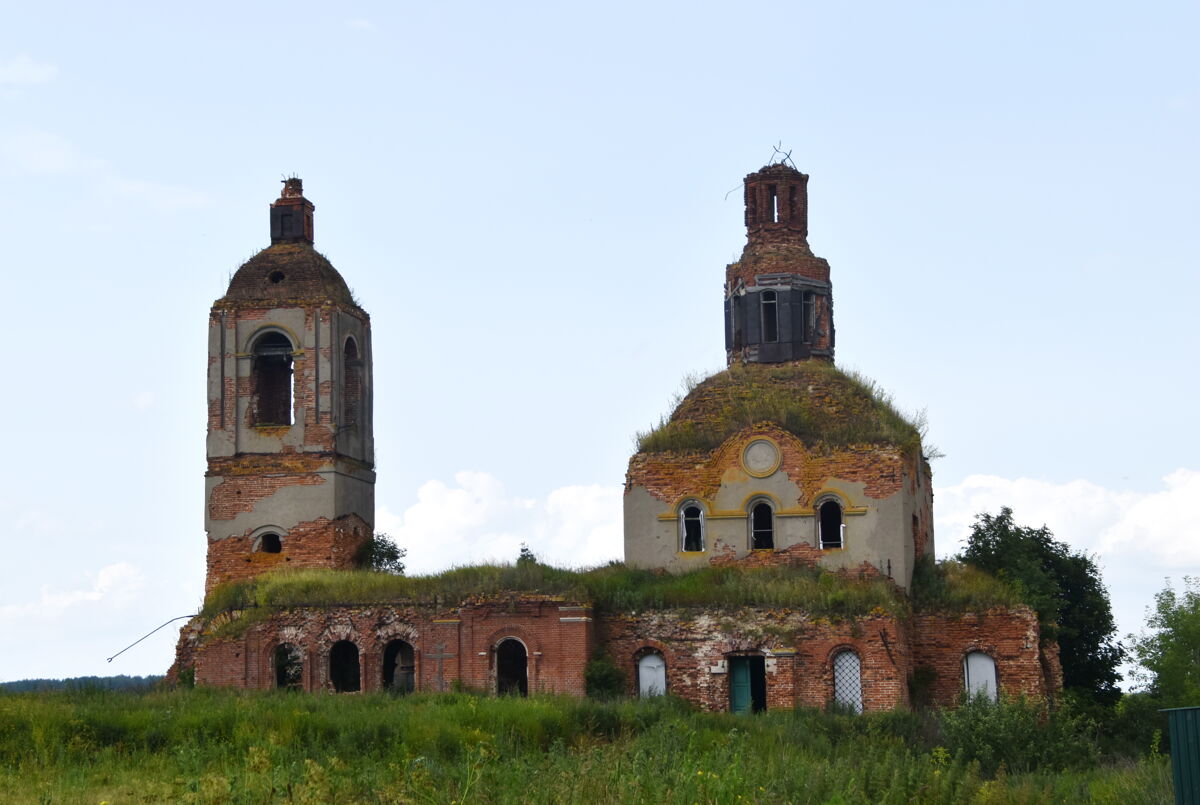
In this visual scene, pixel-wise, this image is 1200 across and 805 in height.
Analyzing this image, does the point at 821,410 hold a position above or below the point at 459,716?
above

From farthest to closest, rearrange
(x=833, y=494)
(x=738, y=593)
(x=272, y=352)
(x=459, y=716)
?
(x=272, y=352) → (x=833, y=494) → (x=738, y=593) → (x=459, y=716)

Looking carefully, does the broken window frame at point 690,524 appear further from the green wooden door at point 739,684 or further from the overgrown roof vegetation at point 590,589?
the green wooden door at point 739,684

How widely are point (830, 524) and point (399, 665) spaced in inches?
322

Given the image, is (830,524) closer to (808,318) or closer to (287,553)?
(808,318)

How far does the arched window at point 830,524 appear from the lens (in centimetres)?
3048

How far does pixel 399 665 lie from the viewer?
29859 mm

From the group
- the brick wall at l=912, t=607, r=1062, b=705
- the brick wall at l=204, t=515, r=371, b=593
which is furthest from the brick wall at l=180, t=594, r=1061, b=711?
the brick wall at l=204, t=515, r=371, b=593

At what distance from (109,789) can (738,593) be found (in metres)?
13.7

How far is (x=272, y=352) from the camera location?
33094mm

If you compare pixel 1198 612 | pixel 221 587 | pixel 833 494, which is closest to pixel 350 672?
pixel 221 587

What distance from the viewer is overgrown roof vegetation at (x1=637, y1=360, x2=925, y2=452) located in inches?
1216

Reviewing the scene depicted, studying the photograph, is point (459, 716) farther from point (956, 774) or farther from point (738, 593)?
point (738, 593)

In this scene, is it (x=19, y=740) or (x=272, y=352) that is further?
(x=272, y=352)

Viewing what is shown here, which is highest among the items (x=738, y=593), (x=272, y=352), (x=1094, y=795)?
(x=272, y=352)
